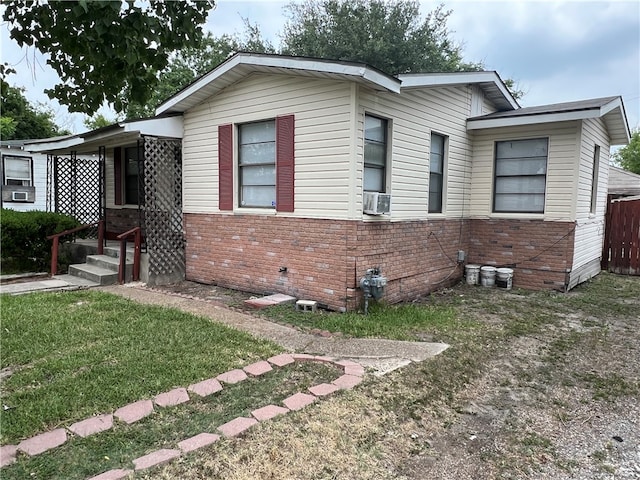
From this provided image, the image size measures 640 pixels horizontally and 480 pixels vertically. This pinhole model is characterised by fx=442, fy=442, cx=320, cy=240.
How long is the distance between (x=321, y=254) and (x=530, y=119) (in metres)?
4.79

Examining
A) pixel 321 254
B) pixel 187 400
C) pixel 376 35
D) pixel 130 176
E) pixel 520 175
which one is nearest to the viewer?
pixel 187 400

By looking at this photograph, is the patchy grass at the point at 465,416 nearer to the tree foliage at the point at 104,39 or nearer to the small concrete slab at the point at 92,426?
the small concrete slab at the point at 92,426

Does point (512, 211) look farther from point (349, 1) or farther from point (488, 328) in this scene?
point (349, 1)

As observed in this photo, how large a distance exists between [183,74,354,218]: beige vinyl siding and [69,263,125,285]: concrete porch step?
2376mm

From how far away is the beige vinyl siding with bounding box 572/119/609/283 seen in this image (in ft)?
27.7

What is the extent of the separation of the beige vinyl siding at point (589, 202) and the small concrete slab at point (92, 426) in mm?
8302

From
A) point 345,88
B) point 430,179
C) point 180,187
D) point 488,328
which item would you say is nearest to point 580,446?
point 488,328

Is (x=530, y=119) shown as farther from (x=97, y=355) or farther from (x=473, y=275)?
(x=97, y=355)

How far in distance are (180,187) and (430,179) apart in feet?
15.7

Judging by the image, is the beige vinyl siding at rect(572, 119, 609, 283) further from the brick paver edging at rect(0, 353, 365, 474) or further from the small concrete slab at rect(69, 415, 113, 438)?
the small concrete slab at rect(69, 415, 113, 438)

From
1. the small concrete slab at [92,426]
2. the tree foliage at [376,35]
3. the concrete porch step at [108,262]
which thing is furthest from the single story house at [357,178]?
the tree foliage at [376,35]

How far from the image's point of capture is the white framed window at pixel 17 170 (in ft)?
50.4

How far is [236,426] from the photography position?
2.98 meters

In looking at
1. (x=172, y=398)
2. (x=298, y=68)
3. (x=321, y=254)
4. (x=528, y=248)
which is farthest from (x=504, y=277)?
(x=172, y=398)
